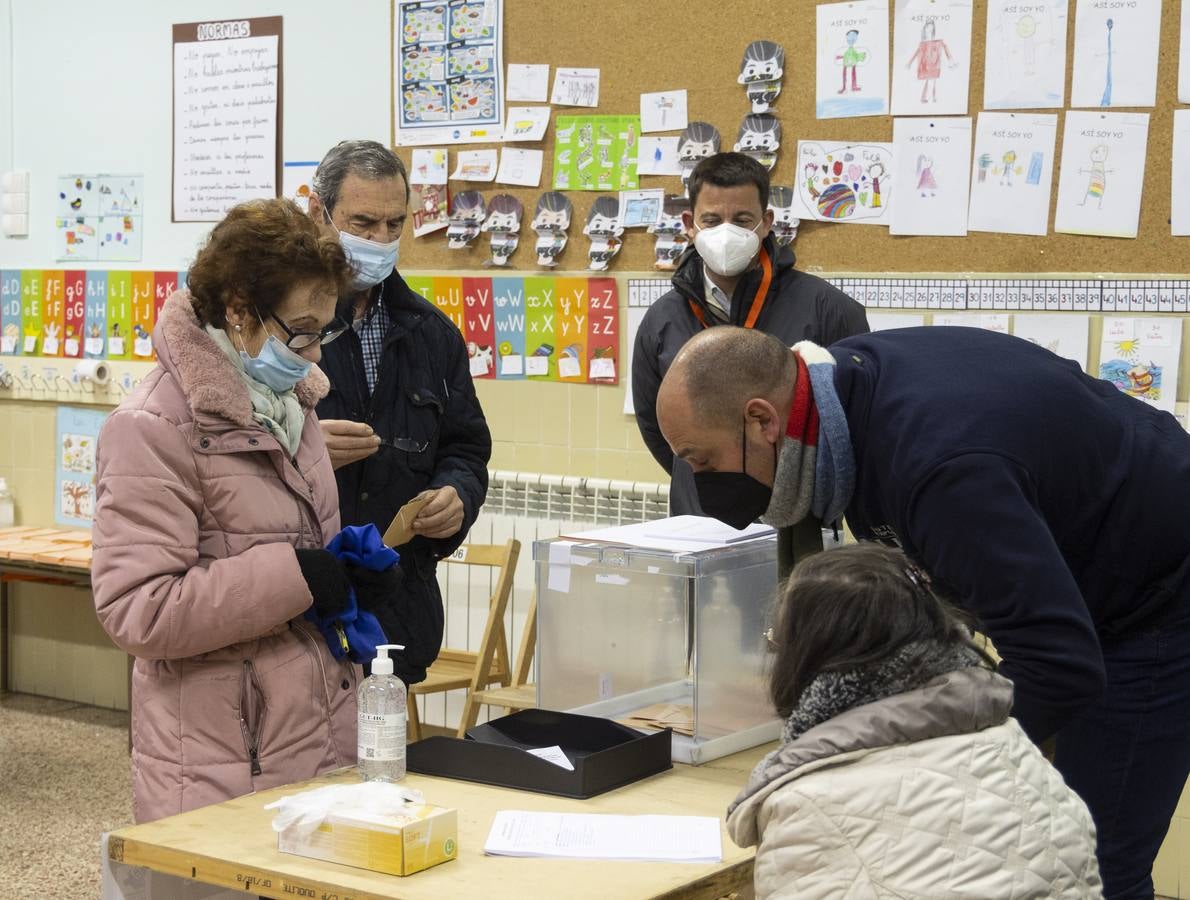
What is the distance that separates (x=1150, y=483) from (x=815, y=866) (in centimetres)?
91

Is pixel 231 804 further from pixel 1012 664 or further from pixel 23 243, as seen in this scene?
pixel 23 243

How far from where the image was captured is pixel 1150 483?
2.21 m

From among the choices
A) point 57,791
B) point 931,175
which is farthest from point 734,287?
point 57,791

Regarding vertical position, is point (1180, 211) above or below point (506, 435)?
above

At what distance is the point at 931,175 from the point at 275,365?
8.91ft

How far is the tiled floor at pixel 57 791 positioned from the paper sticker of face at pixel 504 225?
7.79 ft

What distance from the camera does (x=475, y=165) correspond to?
17.6 feet

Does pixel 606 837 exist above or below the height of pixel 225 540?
below

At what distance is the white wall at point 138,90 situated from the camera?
5.65 metres

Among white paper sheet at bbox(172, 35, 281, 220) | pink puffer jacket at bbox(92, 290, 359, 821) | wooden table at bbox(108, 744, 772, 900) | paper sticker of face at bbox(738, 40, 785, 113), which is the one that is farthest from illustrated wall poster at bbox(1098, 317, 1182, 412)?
white paper sheet at bbox(172, 35, 281, 220)

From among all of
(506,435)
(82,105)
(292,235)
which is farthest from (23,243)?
(292,235)

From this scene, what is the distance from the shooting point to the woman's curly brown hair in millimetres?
2336

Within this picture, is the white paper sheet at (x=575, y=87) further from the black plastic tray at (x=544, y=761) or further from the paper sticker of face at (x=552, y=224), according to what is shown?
the black plastic tray at (x=544, y=761)

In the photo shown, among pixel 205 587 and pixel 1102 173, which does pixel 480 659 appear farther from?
pixel 205 587
